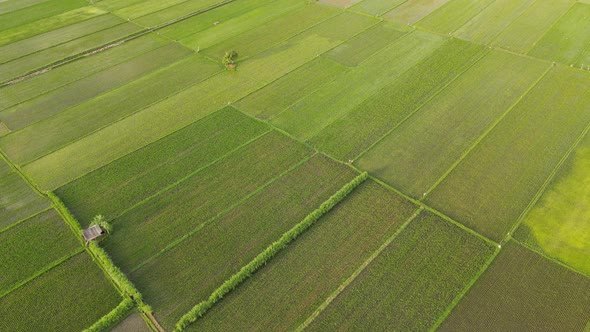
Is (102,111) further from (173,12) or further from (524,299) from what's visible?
(524,299)

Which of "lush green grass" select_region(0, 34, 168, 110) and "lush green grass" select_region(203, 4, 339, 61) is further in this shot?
"lush green grass" select_region(203, 4, 339, 61)

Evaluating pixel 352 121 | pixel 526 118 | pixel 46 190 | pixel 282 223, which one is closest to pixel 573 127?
pixel 526 118

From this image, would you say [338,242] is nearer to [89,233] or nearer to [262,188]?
[262,188]

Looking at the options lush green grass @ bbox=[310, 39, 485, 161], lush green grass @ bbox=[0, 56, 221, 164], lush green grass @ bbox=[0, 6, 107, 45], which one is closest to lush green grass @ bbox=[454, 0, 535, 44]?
lush green grass @ bbox=[310, 39, 485, 161]

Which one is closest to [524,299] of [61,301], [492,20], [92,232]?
[92,232]

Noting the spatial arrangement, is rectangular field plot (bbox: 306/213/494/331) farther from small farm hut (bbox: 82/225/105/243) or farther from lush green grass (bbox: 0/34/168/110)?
lush green grass (bbox: 0/34/168/110)

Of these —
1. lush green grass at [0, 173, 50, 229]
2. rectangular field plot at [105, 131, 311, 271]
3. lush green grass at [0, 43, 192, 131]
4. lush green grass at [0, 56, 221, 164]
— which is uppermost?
lush green grass at [0, 43, 192, 131]
